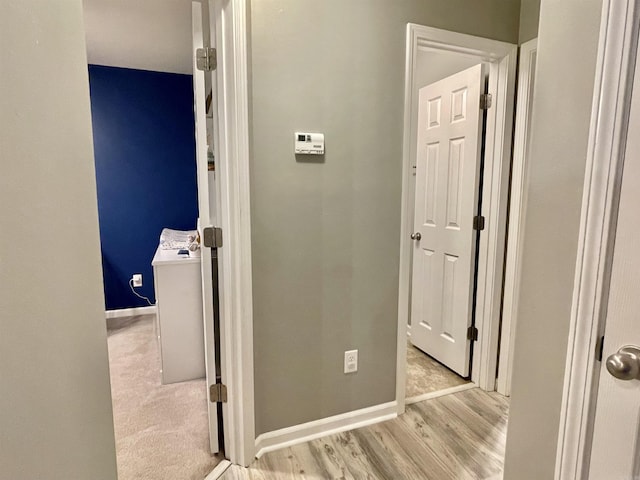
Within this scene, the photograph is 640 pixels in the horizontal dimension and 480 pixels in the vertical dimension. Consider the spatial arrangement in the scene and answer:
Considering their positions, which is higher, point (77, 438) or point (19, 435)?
point (19, 435)

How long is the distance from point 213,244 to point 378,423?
1.33m

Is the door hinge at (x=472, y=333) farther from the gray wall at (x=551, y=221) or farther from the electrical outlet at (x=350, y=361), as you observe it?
the gray wall at (x=551, y=221)

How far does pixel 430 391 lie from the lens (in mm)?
2387

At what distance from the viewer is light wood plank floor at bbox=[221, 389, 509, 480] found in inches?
66.5

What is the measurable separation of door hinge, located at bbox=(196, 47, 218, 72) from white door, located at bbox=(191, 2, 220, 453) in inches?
0.8

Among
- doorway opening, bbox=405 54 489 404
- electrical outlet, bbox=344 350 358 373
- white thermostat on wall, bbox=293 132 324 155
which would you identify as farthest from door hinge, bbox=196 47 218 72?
electrical outlet, bbox=344 350 358 373

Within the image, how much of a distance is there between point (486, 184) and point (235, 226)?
1.57 m

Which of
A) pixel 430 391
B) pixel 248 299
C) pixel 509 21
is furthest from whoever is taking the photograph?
pixel 430 391

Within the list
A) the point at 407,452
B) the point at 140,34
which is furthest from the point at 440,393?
the point at 140,34

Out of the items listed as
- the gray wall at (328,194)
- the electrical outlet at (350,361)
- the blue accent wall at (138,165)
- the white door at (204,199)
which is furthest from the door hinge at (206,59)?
the blue accent wall at (138,165)

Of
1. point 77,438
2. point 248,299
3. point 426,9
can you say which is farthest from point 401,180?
point 77,438

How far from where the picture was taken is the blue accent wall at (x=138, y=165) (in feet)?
11.5

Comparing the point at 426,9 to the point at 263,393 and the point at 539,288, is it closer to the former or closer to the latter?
the point at 539,288

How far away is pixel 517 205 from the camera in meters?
2.17
